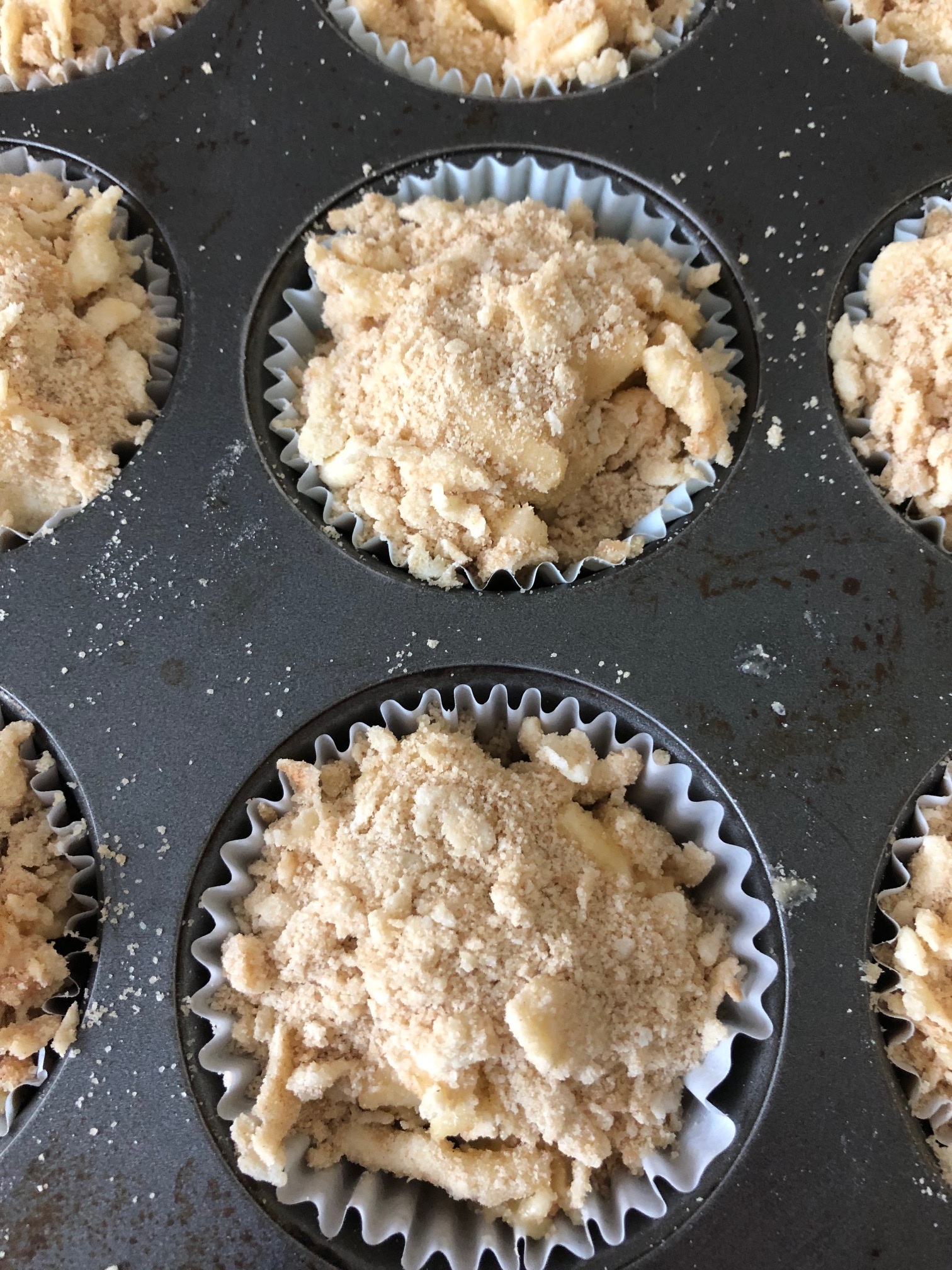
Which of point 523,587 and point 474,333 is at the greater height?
point 474,333

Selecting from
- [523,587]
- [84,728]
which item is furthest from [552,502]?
[84,728]

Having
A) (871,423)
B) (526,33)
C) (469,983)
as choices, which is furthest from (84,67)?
(469,983)

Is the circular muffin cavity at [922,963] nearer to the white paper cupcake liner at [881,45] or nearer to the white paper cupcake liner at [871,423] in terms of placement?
the white paper cupcake liner at [871,423]

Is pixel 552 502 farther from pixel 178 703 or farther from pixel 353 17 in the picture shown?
pixel 353 17

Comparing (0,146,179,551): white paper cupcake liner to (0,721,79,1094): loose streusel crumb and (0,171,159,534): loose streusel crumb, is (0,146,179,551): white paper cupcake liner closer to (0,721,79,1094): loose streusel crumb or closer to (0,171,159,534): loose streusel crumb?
(0,171,159,534): loose streusel crumb

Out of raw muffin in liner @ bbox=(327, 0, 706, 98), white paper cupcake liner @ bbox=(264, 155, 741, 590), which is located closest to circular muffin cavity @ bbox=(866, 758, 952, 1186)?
white paper cupcake liner @ bbox=(264, 155, 741, 590)
